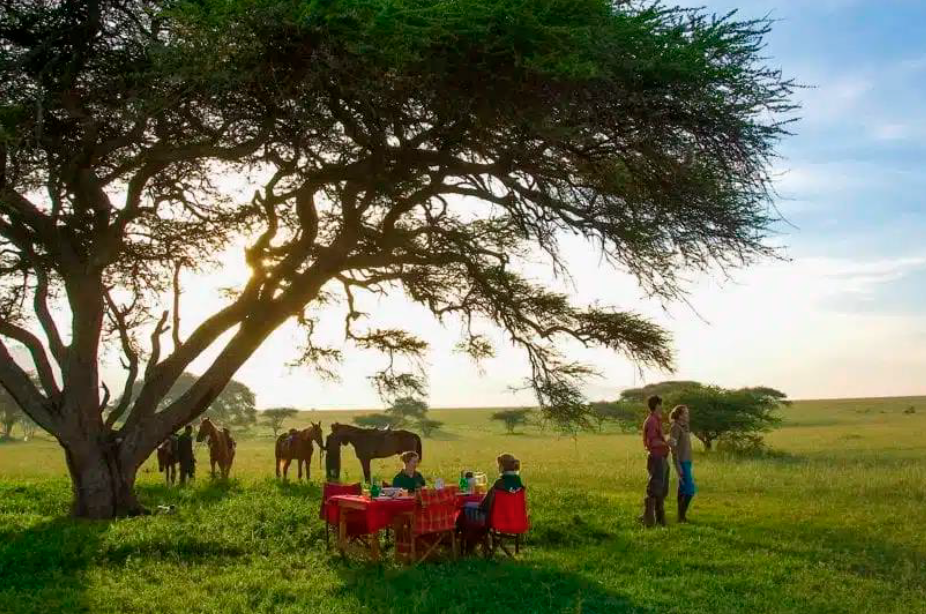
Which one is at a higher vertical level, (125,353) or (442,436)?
(125,353)

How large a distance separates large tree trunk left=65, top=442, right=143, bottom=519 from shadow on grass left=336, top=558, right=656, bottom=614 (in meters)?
6.71

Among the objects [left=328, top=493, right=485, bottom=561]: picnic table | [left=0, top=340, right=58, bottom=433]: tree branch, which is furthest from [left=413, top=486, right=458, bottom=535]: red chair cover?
[left=0, top=340, right=58, bottom=433]: tree branch

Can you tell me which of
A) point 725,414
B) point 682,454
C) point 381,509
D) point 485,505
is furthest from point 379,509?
point 725,414

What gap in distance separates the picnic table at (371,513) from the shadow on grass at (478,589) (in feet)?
1.65

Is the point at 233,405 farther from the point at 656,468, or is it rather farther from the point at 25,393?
the point at 656,468

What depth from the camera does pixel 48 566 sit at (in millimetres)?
12117

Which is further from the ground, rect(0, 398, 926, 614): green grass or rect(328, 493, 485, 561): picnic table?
rect(328, 493, 485, 561): picnic table

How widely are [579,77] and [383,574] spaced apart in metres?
6.78

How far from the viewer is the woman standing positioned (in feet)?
50.9

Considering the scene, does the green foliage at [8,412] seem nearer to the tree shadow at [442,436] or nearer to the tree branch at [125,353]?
the tree shadow at [442,436]

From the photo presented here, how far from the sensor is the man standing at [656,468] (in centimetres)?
1512

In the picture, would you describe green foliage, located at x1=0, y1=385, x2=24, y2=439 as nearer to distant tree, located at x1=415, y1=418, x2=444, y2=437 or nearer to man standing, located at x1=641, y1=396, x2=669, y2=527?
distant tree, located at x1=415, y1=418, x2=444, y2=437

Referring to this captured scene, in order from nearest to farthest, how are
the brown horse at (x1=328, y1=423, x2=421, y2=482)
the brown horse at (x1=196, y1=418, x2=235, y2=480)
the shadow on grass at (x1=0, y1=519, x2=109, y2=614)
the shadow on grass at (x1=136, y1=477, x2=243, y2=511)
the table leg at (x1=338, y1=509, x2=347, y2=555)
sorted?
the shadow on grass at (x1=0, y1=519, x2=109, y2=614) < the table leg at (x1=338, y1=509, x2=347, y2=555) < the shadow on grass at (x1=136, y1=477, x2=243, y2=511) < the brown horse at (x1=328, y1=423, x2=421, y2=482) < the brown horse at (x1=196, y1=418, x2=235, y2=480)

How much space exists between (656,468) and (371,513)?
5.43 m
